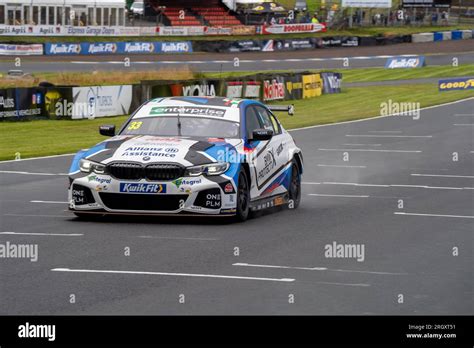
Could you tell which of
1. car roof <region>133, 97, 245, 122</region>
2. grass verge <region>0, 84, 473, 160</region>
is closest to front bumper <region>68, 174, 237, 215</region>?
car roof <region>133, 97, 245, 122</region>

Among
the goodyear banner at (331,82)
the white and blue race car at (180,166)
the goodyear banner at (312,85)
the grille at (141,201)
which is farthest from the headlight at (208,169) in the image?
the goodyear banner at (331,82)

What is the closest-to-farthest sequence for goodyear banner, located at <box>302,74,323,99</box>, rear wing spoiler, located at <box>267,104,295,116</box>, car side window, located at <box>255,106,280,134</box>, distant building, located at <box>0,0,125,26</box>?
car side window, located at <box>255,106,280,134</box>
rear wing spoiler, located at <box>267,104,295,116</box>
goodyear banner, located at <box>302,74,323,99</box>
distant building, located at <box>0,0,125,26</box>

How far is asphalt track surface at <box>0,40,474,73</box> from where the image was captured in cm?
5997

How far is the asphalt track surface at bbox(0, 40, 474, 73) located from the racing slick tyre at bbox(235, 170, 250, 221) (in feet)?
136

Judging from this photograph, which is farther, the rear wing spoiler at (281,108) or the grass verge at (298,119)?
the grass verge at (298,119)

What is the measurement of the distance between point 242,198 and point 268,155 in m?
1.30

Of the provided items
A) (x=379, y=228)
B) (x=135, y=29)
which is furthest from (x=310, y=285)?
(x=135, y=29)

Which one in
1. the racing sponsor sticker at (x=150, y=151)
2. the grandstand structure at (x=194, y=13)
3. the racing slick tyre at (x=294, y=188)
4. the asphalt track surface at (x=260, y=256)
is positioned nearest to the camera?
the asphalt track surface at (x=260, y=256)

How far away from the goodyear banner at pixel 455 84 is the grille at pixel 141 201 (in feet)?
132

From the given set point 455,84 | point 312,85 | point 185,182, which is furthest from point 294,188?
point 455,84

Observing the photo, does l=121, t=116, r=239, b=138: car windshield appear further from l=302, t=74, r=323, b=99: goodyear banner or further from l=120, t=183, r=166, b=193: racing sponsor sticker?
l=302, t=74, r=323, b=99: goodyear banner

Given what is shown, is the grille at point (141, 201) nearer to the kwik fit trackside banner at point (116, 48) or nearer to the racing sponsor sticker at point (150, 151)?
the racing sponsor sticker at point (150, 151)

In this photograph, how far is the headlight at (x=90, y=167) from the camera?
1391 centimetres
